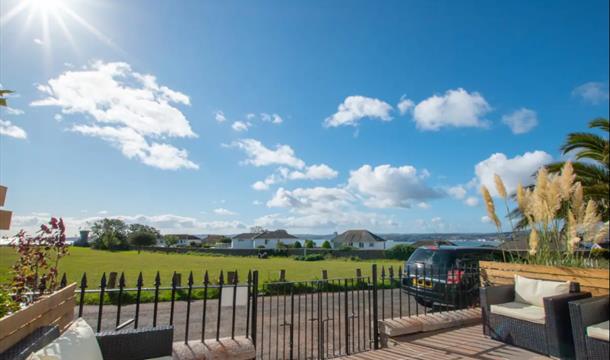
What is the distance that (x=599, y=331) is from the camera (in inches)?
120

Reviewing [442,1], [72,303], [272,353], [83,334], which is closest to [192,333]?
[272,353]

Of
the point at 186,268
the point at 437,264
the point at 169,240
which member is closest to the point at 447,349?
the point at 437,264

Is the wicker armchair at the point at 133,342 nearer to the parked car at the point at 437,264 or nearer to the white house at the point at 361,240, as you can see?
the parked car at the point at 437,264

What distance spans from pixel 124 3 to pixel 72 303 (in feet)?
13.5

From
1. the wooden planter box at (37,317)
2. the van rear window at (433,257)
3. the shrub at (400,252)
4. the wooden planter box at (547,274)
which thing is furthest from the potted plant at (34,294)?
the shrub at (400,252)

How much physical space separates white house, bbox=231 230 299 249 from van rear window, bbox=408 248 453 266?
69927mm

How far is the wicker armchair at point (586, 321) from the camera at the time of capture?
10.2ft

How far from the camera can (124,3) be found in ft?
15.9

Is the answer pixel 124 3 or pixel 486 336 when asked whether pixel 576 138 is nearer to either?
pixel 486 336

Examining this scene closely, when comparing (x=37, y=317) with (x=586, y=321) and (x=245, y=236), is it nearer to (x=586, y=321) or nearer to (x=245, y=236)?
(x=586, y=321)

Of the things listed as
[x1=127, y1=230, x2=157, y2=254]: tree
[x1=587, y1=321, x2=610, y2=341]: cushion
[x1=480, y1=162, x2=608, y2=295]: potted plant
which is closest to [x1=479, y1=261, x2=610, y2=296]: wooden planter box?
[x1=480, y1=162, x2=608, y2=295]: potted plant

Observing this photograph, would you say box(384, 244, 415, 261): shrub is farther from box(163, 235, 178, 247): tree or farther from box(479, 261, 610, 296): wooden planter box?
box(163, 235, 178, 247): tree

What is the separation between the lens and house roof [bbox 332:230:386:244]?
6006cm

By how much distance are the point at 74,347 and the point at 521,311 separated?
4.50 m
